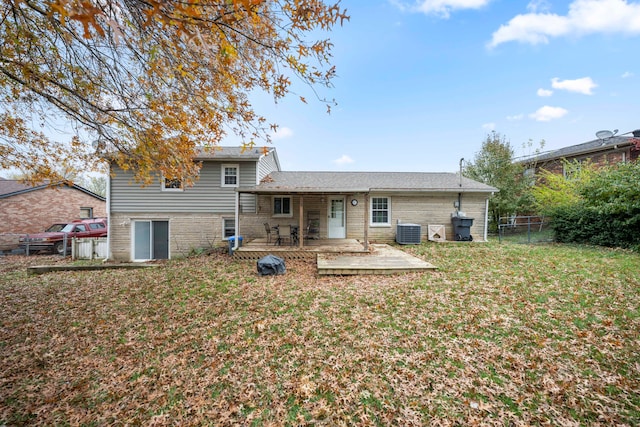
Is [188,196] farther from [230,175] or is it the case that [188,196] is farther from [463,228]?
[463,228]

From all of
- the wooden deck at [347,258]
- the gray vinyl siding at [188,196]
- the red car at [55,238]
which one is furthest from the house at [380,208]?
the red car at [55,238]

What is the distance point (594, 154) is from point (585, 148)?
69 cm

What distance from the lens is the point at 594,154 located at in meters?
16.5

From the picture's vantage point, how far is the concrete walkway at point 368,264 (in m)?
7.29

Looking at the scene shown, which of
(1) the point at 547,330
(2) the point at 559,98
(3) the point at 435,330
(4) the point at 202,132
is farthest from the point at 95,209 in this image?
(2) the point at 559,98

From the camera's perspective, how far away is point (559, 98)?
1483cm

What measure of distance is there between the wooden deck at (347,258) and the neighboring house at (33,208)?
45.5 ft

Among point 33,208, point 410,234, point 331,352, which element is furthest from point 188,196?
point 33,208

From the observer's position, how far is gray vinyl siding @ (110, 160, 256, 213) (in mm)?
11977

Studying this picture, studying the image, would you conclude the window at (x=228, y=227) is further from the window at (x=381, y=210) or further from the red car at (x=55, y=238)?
the red car at (x=55, y=238)

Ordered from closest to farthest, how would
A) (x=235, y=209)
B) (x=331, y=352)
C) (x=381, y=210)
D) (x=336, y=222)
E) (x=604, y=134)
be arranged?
1. (x=331, y=352)
2. (x=235, y=209)
3. (x=336, y=222)
4. (x=381, y=210)
5. (x=604, y=134)

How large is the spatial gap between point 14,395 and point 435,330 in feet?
18.5

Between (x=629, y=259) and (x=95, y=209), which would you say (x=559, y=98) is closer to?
(x=629, y=259)

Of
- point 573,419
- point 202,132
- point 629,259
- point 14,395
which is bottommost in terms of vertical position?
point 14,395
